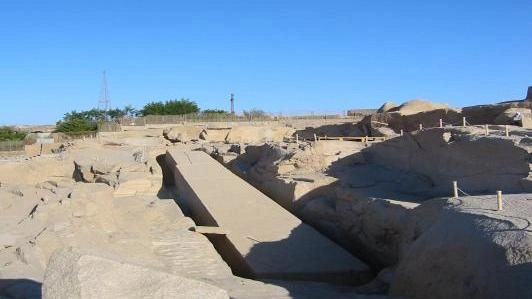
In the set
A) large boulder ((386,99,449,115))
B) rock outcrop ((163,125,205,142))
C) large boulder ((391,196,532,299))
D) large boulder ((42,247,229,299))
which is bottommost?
large boulder ((391,196,532,299))

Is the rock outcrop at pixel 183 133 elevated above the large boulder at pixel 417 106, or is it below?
below

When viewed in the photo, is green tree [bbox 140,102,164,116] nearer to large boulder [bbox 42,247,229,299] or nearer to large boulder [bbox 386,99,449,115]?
large boulder [bbox 386,99,449,115]

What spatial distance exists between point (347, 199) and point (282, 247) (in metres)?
1.83

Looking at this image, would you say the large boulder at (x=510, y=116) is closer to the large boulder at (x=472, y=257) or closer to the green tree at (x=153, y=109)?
the large boulder at (x=472, y=257)

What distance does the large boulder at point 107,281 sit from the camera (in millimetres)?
3311

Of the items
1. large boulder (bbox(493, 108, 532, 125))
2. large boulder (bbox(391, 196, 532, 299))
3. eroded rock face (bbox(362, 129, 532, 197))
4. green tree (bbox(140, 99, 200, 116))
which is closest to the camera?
large boulder (bbox(391, 196, 532, 299))

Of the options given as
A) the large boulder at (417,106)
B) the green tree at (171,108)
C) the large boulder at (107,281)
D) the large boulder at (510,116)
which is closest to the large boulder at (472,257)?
the large boulder at (107,281)

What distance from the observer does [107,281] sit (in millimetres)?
3395

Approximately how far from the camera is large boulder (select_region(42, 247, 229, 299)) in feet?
10.9

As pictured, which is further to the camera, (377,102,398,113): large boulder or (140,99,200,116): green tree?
(140,99,200,116): green tree

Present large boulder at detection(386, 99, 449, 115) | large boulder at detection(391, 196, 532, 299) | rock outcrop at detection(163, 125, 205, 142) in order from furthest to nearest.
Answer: rock outcrop at detection(163, 125, 205, 142) < large boulder at detection(386, 99, 449, 115) < large boulder at detection(391, 196, 532, 299)

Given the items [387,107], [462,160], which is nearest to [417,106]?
[387,107]

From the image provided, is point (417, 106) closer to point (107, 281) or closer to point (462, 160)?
point (462, 160)

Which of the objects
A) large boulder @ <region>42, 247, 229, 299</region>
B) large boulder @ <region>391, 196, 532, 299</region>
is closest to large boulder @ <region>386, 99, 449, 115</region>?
large boulder @ <region>391, 196, 532, 299</region>
